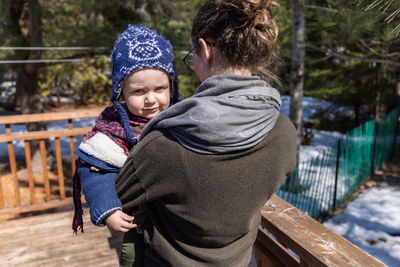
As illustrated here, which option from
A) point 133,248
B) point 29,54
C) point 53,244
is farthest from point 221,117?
point 29,54

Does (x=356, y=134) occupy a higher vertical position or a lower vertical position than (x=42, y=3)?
lower

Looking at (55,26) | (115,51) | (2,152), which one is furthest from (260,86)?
(2,152)

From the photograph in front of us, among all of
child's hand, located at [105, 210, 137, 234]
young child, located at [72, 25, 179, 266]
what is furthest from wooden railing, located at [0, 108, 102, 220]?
child's hand, located at [105, 210, 137, 234]

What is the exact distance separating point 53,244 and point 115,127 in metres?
1.96

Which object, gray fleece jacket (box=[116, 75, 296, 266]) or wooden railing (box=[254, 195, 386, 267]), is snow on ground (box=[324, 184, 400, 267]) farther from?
gray fleece jacket (box=[116, 75, 296, 266])

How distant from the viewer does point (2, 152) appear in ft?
27.1

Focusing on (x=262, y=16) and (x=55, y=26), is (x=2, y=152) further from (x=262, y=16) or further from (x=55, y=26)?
(x=262, y=16)

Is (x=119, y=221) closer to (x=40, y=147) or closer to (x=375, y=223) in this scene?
(x=40, y=147)

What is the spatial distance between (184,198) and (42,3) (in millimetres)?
7650

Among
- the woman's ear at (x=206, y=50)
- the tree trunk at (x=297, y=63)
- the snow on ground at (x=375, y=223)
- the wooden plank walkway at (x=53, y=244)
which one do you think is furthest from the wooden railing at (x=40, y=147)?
the snow on ground at (x=375, y=223)

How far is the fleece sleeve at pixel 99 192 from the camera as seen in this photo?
0.96 meters

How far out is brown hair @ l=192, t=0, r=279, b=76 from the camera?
83 cm

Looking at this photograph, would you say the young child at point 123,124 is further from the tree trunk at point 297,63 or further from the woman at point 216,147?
the tree trunk at point 297,63

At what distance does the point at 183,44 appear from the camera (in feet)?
14.7
